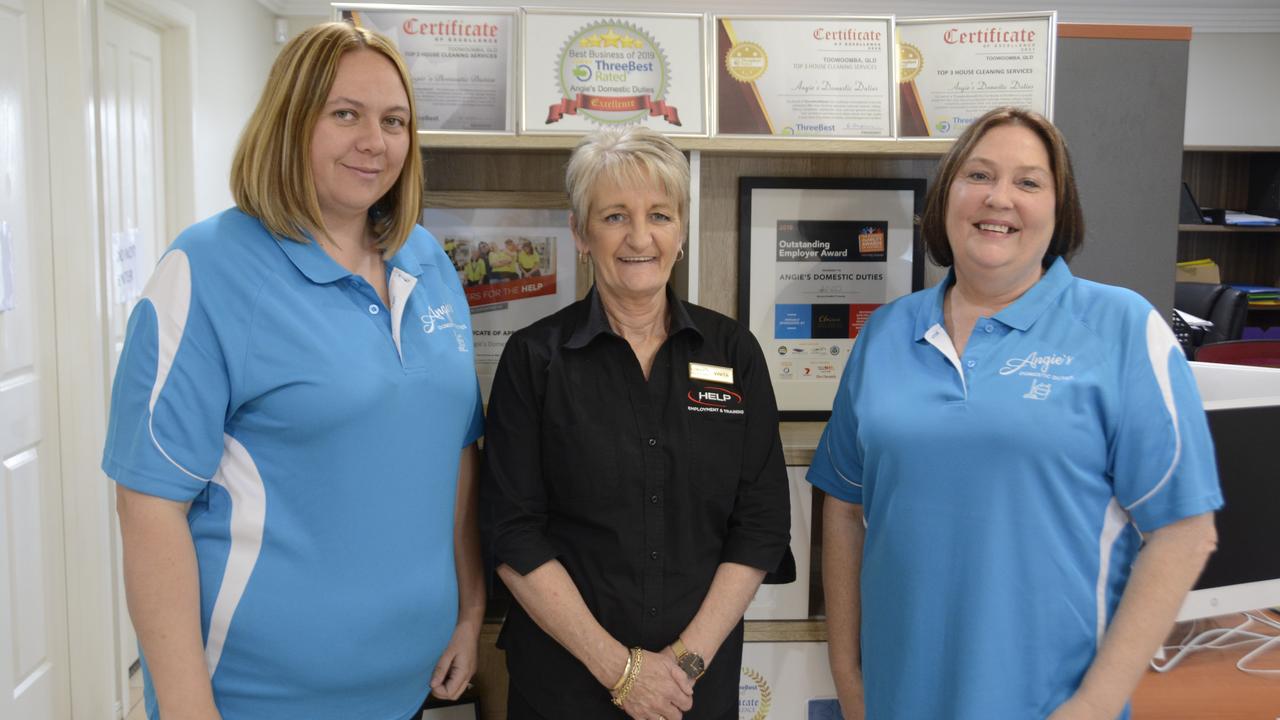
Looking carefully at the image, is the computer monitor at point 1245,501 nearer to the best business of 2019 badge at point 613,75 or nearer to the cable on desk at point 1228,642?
the cable on desk at point 1228,642

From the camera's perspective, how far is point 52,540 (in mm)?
2883

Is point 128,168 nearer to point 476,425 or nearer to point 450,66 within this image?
point 450,66

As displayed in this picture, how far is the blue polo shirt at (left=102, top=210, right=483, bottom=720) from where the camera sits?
118 centimetres

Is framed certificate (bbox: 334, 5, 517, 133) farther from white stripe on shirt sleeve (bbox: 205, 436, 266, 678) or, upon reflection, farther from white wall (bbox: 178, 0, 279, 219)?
white wall (bbox: 178, 0, 279, 219)

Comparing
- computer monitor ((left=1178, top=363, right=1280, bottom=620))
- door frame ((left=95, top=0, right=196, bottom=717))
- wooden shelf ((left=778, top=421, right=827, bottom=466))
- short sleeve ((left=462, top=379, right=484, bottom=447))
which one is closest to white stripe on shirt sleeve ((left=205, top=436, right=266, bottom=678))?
short sleeve ((left=462, top=379, right=484, bottom=447))

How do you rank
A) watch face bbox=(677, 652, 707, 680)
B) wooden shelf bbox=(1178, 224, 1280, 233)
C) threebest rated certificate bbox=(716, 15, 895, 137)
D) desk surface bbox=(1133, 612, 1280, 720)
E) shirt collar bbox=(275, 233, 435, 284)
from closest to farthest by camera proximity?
shirt collar bbox=(275, 233, 435, 284) < watch face bbox=(677, 652, 707, 680) < desk surface bbox=(1133, 612, 1280, 720) < threebest rated certificate bbox=(716, 15, 895, 137) < wooden shelf bbox=(1178, 224, 1280, 233)

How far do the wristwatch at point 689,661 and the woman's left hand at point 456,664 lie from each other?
346 mm

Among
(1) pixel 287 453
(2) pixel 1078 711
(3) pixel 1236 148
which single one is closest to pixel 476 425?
(1) pixel 287 453

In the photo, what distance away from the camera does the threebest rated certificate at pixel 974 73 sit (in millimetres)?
2025

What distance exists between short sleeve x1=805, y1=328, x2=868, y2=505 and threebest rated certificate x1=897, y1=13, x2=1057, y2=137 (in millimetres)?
692

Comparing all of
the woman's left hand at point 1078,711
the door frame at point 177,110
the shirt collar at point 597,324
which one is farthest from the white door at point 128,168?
the woman's left hand at point 1078,711

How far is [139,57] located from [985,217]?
343 cm

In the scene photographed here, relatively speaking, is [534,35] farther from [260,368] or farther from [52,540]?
[52,540]

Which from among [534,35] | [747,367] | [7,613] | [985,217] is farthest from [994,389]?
[7,613]
